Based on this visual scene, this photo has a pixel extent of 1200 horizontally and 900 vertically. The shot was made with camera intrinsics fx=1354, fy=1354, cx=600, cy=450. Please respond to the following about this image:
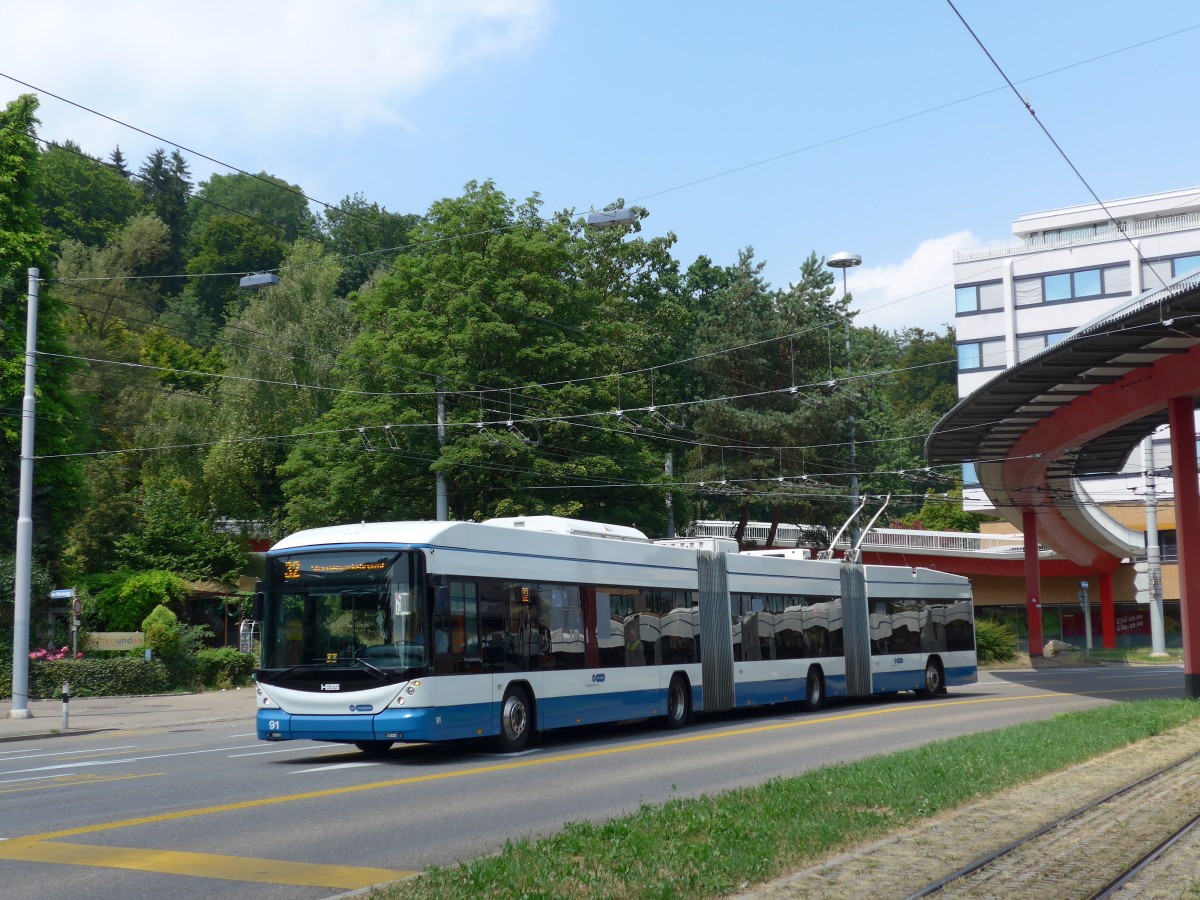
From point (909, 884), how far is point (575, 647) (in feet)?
38.1

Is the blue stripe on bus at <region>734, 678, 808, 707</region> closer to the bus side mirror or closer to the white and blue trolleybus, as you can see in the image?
the white and blue trolleybus

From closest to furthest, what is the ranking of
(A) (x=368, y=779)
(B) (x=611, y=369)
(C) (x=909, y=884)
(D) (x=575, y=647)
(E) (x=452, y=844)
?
(C) (x=909, y=884) → (E) (x=452, y=844) → (A) (x=368, y=779) → (D) (x=575, y=647) → (B) (x=611, y=369)

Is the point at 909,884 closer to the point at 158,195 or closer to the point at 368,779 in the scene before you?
the point at 368,779

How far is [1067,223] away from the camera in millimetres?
86188

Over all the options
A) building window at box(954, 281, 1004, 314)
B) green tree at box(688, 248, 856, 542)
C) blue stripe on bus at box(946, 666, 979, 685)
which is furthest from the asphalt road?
building window at box(954, 281, 1004, 314)

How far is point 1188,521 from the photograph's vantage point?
27125mm

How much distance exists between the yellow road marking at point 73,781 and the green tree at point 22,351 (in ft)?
80.9

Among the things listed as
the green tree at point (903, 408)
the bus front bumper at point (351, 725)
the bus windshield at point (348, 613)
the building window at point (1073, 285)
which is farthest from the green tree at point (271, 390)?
the building window at point (1073, 285)

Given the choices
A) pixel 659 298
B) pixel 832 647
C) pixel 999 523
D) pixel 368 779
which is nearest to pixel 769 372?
pixel 659 298

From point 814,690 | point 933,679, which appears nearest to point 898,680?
point 933,679

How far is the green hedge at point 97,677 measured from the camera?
1391 inches

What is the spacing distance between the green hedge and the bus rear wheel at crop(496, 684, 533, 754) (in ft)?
66.6

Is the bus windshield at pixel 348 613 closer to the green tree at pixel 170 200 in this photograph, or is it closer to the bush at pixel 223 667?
A: the bush at pixel 223 667

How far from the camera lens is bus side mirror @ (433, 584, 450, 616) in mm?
16750
